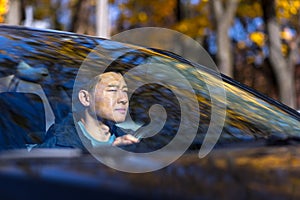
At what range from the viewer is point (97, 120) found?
2396mm

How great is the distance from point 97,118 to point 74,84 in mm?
158

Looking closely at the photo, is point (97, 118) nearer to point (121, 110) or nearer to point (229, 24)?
point (121, 110)

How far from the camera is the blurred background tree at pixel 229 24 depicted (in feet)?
44.5

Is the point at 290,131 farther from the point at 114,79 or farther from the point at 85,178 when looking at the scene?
the point at 85,178

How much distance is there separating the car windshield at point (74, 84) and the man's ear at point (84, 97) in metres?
0.04

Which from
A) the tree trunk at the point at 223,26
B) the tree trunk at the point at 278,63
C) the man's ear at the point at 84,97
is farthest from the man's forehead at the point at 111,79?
the tree trunk at the point at 278,63

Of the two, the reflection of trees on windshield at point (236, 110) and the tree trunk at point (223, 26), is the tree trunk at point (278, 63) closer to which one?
the tree trunk at point (223, 26)

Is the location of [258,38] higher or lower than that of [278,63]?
higher

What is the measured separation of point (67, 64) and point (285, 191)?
127 cm

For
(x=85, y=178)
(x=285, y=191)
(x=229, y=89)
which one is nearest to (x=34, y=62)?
(x=229, y=89)

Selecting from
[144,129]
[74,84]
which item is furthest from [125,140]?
[74,84]

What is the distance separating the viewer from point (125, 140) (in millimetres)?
2223

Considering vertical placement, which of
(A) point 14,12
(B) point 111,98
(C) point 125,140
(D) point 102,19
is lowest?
(C) point 125,140

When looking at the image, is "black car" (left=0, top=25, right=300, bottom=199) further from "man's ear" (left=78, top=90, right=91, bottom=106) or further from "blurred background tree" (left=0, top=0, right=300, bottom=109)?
"blurred background tree" (left=0, top=0, right=300, bottom=109)
